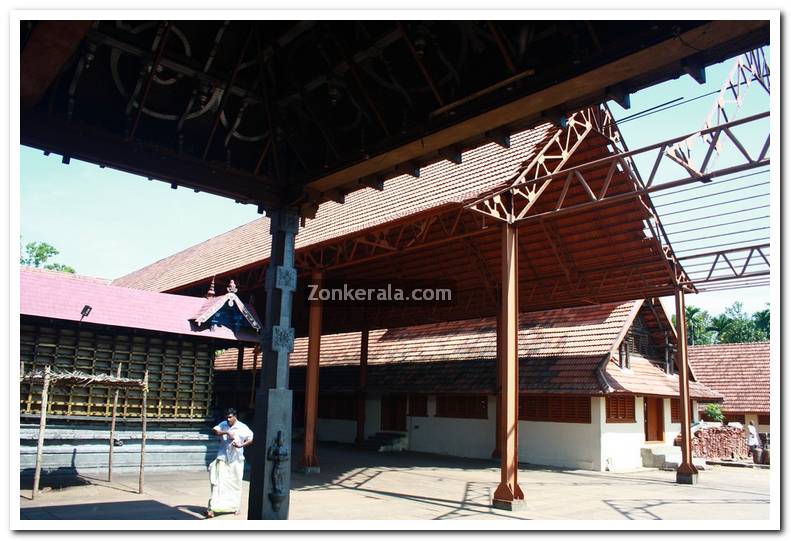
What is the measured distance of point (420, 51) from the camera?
235 inches

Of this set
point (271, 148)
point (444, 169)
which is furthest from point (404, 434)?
point (271, 148)

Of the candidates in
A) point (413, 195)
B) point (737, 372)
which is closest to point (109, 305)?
point (413, 195)

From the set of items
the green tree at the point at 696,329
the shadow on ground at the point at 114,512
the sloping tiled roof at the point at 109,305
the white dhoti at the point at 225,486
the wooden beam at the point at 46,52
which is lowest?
the shadow on ground at the point at 114,512

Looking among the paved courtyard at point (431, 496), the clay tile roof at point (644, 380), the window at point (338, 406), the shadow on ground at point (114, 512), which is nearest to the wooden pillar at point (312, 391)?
the paved courtyard at point (431, 496)

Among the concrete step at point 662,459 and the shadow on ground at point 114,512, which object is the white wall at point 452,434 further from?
the shadow on ground at point 114,512

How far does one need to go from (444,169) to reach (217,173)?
33.0 ft

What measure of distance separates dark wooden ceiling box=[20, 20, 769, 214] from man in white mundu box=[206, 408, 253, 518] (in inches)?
158

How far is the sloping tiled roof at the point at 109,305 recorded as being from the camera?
13438mm

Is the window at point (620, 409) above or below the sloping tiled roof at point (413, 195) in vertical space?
below

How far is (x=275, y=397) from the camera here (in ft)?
24.9

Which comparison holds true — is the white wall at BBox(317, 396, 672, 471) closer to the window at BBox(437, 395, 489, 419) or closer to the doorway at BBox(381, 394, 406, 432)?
the window at BBox(437, 395, 489, 419)

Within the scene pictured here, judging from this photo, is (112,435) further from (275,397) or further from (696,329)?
(696,329)

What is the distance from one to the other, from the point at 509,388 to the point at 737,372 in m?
21.9

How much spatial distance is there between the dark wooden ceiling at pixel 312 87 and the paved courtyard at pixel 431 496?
5347 mm
